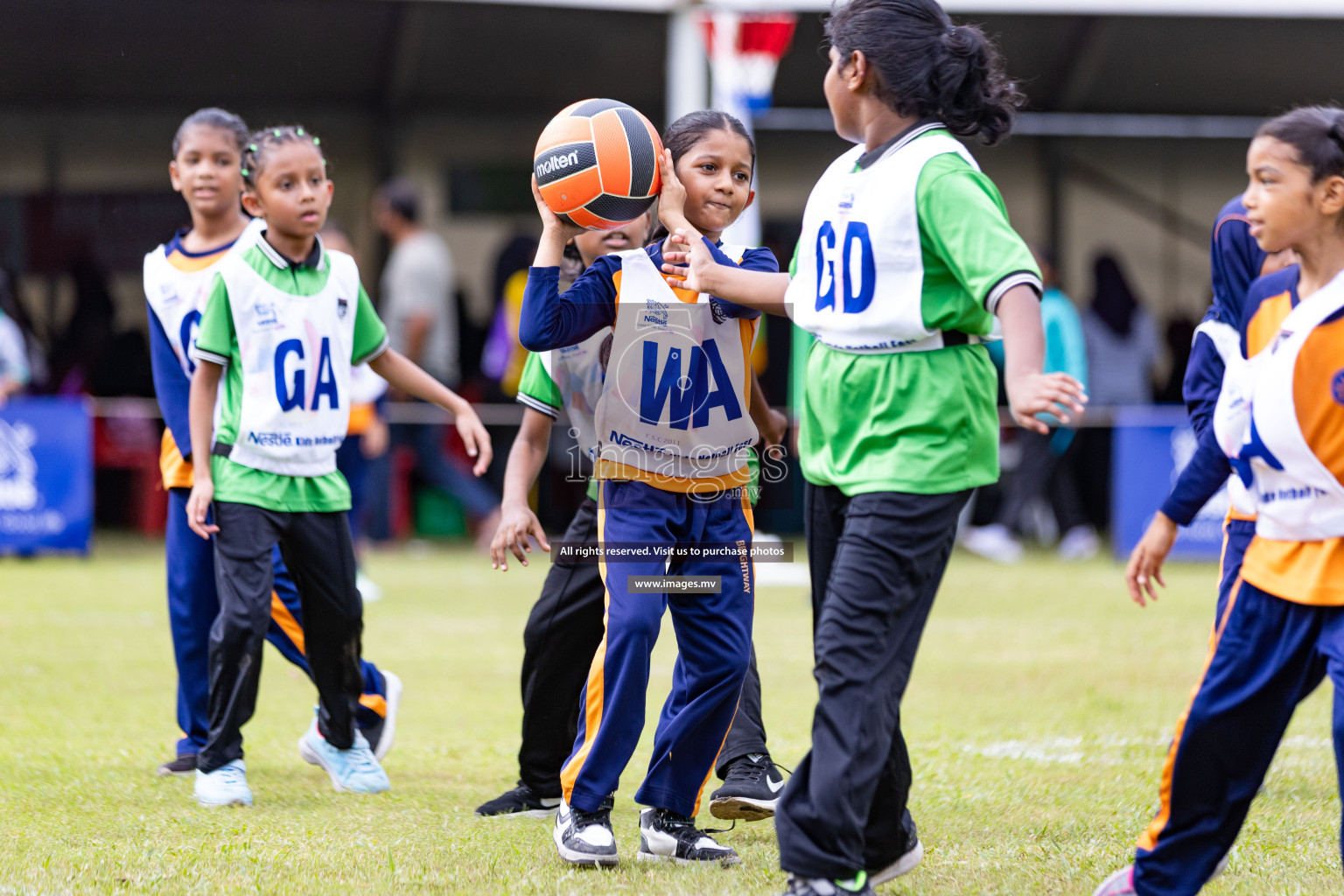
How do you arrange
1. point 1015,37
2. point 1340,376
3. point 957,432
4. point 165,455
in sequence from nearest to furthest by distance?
point 1340,376, point 957,432, point 165,455, point 1015,37

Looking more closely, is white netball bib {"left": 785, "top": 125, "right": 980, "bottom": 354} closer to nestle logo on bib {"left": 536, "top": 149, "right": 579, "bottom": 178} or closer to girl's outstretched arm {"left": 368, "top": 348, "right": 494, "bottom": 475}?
nestle logo on bib {"left": 536, "top": 149, "right": 579, "bottom": 178}

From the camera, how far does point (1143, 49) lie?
13.3m

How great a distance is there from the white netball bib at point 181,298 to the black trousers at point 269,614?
639 mm

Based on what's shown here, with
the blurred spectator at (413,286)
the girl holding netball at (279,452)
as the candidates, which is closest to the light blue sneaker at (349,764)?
the girl holding netball at (279,452)

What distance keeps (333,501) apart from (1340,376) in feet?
9.29

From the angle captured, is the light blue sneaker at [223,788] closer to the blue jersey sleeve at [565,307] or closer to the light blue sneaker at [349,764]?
the light blue sneaker at [349,764]

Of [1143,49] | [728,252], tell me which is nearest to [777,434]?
[728,252]

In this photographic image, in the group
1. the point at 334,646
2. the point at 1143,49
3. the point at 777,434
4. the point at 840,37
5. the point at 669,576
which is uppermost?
the point at 1143,49

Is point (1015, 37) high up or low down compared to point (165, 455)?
up

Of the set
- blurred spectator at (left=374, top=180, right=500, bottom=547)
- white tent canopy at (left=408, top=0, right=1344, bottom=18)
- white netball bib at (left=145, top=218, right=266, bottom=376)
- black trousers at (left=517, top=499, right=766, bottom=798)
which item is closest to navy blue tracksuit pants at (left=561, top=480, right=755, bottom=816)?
black trousers at (left=517, top=499, right=766, bottom=798)

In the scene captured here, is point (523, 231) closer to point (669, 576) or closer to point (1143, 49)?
point (1143, 49)

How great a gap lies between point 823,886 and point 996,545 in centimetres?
889

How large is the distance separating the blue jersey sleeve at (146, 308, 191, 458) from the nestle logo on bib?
5.25 feet

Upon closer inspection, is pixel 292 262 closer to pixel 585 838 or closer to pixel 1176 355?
pixel 585 838
